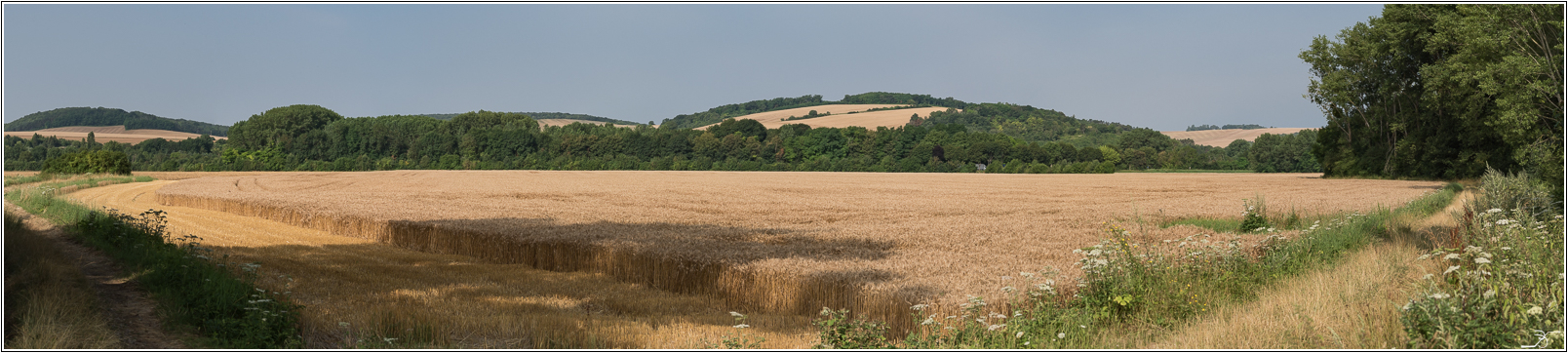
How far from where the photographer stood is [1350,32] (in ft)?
145

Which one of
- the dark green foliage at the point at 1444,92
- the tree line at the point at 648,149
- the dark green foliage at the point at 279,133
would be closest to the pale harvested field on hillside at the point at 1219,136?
Answer: the tree line at the point at 648,149

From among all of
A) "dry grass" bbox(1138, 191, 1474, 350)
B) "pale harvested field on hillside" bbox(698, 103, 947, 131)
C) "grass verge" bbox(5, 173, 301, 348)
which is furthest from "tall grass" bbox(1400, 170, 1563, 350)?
"pale harvested field on hillside" bbox(698, 103, 947, 131)

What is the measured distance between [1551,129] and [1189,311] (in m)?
27.3

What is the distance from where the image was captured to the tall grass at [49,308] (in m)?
5.24

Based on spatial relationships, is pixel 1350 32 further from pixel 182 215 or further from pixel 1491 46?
pixel 182 215

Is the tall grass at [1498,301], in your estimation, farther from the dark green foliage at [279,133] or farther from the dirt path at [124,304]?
the dark green foliage at [279,133]

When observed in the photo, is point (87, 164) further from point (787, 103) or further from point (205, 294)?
point (787, 103)

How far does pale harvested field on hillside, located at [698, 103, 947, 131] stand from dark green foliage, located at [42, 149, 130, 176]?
71828mm

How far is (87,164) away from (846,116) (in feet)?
309

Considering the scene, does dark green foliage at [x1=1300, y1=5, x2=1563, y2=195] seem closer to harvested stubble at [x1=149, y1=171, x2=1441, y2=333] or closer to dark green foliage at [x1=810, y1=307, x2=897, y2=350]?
harvested stubble at [x1=149, y1=171, x2=1441, y2=333]

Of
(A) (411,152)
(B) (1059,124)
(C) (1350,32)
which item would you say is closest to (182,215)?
(C) (1350,32)

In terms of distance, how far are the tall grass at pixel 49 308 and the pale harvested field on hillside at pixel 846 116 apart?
4042 inches

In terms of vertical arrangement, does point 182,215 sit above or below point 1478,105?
below

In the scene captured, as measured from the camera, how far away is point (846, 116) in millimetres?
128375
